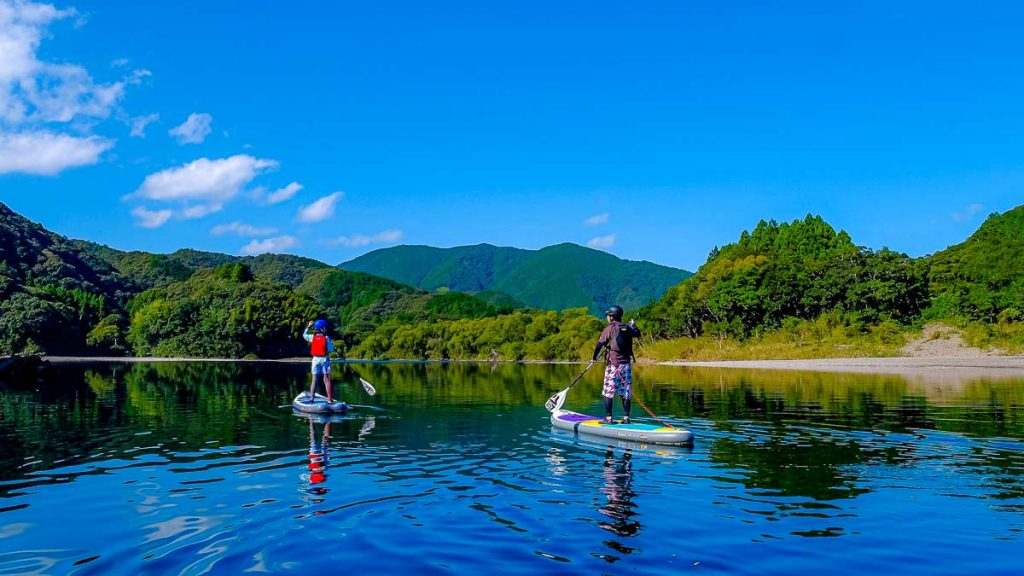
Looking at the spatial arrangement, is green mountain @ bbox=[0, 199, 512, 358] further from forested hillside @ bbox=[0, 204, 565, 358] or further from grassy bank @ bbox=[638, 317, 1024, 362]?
grassy bank @ bbox=[638, 317, 1024, 362]

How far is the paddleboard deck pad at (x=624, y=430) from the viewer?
16812 millimetres

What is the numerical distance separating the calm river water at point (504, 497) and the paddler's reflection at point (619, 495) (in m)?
0.05

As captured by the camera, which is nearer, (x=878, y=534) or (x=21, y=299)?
(x=878, y=534)

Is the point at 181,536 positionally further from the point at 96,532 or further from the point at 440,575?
the point at 440,575

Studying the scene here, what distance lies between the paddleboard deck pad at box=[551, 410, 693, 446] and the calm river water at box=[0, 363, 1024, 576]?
0.38 meters

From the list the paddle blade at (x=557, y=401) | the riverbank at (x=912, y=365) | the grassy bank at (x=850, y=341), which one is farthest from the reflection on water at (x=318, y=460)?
the grassy bank at (x=850, y=341)

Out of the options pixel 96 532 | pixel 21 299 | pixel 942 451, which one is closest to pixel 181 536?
pixel 96 532

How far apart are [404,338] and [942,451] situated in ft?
438

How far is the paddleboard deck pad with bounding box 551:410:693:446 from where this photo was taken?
55.2ft

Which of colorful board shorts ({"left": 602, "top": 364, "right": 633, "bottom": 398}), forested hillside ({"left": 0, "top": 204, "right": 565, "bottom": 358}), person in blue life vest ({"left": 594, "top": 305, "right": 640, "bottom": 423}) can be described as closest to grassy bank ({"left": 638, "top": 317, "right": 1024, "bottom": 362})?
colorful board shorts ({"left": 602, "top": 364, "right": 633, "bottom": 398})

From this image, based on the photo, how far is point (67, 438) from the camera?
725 inches

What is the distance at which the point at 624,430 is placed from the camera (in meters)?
17.8

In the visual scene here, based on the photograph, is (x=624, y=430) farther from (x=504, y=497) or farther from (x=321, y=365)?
(x=321, y=365)

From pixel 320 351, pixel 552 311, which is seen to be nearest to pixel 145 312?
pixel 552 311
